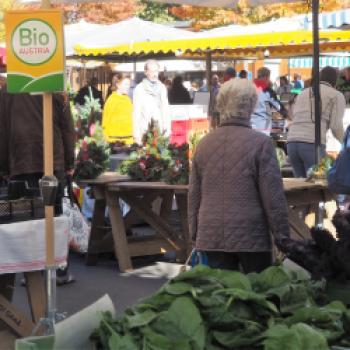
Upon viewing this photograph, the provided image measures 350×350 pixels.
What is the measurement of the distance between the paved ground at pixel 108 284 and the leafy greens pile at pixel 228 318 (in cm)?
342

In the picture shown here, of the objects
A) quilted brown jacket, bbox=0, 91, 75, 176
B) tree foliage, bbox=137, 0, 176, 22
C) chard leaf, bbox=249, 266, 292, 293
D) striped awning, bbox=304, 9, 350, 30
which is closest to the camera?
chard leaf, bbox=249, 266, 292, 293

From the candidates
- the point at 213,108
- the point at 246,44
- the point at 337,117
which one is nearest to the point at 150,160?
the point at 337,117

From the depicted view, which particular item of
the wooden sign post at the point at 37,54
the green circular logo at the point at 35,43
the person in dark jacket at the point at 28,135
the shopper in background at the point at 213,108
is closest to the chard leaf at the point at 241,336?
the wooden sign post at the point at 37,54

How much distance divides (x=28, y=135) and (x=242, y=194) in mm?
2750

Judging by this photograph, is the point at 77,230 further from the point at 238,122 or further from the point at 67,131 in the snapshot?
the point at 238,122

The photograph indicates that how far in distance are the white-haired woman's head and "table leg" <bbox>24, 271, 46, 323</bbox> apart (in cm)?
169

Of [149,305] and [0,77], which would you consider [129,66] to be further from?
[149,305]

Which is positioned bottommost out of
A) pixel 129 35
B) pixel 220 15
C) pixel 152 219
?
pixel 152 219

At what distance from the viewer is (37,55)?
4.86m

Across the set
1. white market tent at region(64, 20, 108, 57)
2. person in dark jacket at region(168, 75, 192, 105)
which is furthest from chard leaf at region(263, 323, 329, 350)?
white market tent at region(64, 20, 108, 57)

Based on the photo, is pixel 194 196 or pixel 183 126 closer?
pixel 194 196

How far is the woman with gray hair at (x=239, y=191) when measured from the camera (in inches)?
180

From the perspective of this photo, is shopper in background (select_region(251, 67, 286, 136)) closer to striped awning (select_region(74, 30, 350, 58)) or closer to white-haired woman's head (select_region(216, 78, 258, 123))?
striped awning (select_region(74, 30, 350, 58))

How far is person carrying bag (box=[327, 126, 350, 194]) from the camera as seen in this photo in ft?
14.5
